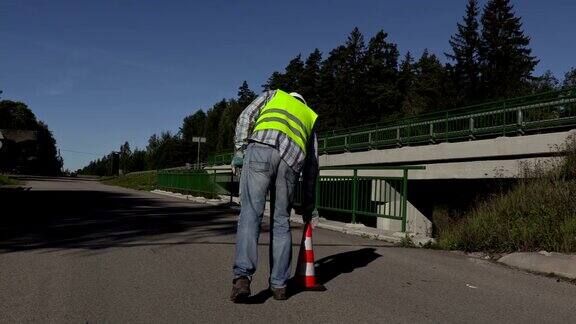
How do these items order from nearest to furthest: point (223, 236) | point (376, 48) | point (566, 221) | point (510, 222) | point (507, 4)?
1. point (566, 221)
2. point (510, 222)
3. point (223, 236)
4. point (507, 4)
5. point (376, 48)

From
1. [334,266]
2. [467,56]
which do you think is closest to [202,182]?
[334,266]

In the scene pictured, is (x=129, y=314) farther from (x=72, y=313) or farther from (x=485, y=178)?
(x=485, y=178)

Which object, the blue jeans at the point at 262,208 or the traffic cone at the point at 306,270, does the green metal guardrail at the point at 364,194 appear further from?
the blue jeans at the point at 262,208

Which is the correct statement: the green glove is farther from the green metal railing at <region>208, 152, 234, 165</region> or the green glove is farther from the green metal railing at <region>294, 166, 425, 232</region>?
the green metal railing at <region>208, 152, 234, 165</region>

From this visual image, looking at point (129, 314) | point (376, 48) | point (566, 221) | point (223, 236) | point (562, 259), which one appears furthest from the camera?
point (376, 48)

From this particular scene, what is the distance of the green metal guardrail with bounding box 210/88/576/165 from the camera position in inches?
691

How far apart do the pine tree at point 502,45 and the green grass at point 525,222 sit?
199 feet

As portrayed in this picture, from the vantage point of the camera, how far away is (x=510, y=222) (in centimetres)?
750

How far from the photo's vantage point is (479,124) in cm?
2117

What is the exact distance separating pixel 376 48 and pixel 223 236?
76.2m

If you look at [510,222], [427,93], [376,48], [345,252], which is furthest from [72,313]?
[376,48]

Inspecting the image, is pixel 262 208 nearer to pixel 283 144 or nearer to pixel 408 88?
pixel 283 144

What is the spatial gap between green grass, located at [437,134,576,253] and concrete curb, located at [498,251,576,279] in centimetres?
23

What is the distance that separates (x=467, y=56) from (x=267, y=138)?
68.6 metres
